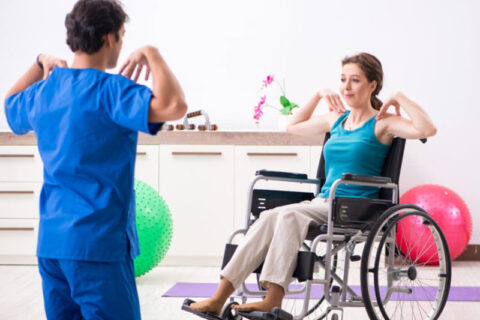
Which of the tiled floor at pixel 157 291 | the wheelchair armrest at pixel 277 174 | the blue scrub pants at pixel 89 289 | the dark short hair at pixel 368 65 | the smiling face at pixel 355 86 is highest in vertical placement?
the dark short hair at pixel 368 65

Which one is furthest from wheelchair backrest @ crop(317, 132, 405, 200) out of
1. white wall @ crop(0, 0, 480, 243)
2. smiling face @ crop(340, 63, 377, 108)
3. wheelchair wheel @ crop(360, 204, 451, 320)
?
white wall @ crop(0, 0, 480, 243)

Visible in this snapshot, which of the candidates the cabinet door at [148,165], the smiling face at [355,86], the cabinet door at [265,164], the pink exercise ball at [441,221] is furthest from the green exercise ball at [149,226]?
the pink exercise ball at [441,221]

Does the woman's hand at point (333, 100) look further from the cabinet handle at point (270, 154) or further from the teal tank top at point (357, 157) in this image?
the cabinet handle at point (270, 154)

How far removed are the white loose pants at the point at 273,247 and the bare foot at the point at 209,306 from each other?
10 centimetres

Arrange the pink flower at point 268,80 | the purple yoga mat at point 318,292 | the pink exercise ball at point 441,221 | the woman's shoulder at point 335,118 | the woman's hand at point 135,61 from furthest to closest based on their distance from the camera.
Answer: the pink flower at point 268,80 → the pink exercise ball at point 441,221 → the purple yoga mat at point 318,292 → the woman's shoulder at point 335,118 → the woman's hand at point 135,61

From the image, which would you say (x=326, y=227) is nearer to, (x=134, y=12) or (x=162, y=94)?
(x=162, y=94)

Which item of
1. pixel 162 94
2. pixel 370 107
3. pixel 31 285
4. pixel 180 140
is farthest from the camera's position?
pixel 180 140

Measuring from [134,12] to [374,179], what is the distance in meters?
3.13

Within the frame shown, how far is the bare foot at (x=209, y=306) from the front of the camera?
2.09 meters

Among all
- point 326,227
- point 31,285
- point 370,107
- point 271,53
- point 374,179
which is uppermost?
point 271,53

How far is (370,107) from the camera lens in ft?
9.08

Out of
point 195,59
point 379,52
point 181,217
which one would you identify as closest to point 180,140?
point 181,217

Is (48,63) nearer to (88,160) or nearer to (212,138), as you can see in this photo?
(88,160)

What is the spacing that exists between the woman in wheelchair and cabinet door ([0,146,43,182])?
82.4 inches
